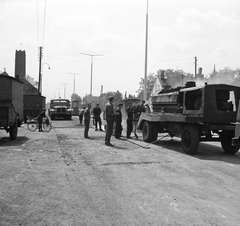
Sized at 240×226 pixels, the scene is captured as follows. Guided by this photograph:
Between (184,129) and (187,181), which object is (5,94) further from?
(187,181)

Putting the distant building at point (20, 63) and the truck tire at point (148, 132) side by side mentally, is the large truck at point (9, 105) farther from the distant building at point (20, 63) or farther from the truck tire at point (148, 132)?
the distant building at point (20, 63)

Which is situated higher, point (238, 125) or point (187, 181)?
point (238, 125)

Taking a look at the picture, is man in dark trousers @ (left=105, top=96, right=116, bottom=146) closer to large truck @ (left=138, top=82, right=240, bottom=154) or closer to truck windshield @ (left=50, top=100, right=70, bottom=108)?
large truck @ (left=138, top=82, right=240, bottom=154)

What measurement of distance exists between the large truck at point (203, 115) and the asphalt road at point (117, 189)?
0.90m

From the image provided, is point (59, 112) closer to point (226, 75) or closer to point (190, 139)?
point (190, 139)

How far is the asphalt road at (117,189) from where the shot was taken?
3.93 meters

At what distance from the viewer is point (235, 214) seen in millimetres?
4148

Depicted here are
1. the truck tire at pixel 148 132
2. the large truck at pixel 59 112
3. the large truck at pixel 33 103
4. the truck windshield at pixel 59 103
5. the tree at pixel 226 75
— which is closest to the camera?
the truck tire at pixel 148 132

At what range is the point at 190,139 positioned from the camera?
9367 mm

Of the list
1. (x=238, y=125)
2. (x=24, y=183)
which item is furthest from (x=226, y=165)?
(x=24, y=183)

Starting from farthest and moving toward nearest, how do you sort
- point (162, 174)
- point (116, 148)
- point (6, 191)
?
point (116, 148) < point (162, 174) < point (6, 191)

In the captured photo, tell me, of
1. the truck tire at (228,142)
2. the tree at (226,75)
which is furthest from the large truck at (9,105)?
the tree at (226,75)

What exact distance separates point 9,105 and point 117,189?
8138mm

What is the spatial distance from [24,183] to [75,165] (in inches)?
74.2
